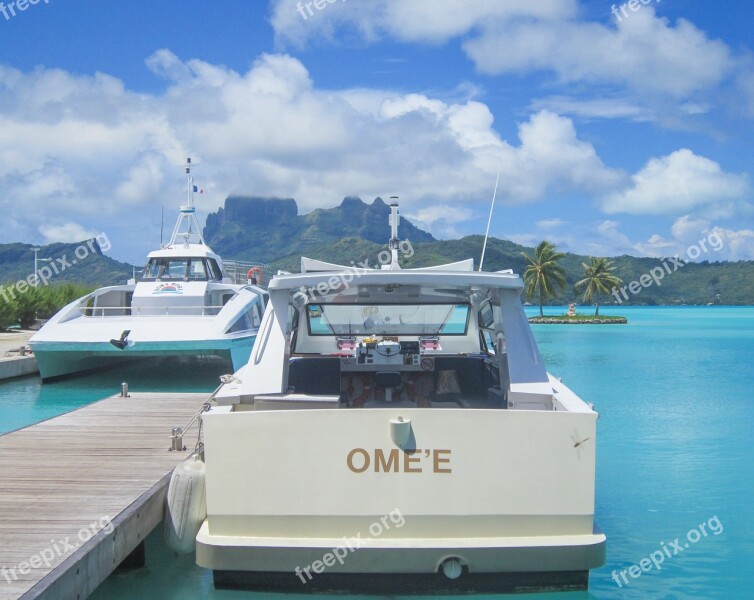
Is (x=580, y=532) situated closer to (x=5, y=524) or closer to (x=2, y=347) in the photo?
(x=5, y=524)

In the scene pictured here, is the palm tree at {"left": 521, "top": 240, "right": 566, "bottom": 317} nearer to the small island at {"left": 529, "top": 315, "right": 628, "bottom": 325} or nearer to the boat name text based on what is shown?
the small island at {"left": 529, "top": 315, "right": 628, "bottom": 325}

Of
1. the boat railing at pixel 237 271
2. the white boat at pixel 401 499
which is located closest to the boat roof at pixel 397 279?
the white boat at pixel 401 499

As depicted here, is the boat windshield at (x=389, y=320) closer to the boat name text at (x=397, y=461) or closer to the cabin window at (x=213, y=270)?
the boat name text at (x=397, y=461)

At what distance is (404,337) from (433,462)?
16.7 feet

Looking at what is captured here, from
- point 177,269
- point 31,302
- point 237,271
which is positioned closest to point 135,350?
point 177,269

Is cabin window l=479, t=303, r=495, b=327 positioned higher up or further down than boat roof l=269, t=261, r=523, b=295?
further down

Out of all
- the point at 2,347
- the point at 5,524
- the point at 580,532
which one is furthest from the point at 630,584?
the point at 2,347

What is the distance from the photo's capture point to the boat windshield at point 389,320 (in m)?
9.58

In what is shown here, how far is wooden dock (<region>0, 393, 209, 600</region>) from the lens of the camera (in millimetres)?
4910

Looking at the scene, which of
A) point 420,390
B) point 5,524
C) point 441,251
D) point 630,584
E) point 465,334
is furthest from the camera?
point 441,251

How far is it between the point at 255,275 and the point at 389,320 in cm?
1745

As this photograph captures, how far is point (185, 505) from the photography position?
626 cm

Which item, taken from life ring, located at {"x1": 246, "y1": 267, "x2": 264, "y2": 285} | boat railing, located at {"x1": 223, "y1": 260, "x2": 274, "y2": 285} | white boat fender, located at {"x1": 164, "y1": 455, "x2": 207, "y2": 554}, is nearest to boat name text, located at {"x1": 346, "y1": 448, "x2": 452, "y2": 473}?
white boat fender, located at {"x1": 164, "y1": 455, "x2": 207, "y2": 554}

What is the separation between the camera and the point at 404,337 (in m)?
9.97
